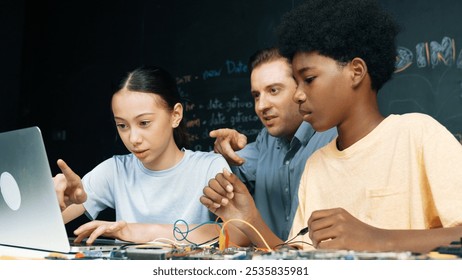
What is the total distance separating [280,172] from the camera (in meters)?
1.99

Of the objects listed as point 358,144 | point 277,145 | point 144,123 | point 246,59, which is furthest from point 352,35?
point 246,59

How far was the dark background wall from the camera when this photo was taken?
7.44 ft

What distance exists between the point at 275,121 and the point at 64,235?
98 centimetres

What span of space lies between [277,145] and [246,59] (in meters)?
0.79

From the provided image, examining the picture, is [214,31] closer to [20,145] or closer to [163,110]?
[163,110]

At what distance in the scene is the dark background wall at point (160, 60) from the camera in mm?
2267

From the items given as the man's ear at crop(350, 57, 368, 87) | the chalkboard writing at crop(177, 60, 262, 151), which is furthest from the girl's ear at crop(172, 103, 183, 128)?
the man's ear at crop(350, 57, 368, 87)

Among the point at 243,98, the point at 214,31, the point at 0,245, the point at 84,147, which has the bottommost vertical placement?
the point at 0,245

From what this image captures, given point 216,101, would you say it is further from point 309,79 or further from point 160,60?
point 309,79

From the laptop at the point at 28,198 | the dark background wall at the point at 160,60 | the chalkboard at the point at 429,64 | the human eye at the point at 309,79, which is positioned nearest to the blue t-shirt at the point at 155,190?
the dark background wall at the point at 160,60

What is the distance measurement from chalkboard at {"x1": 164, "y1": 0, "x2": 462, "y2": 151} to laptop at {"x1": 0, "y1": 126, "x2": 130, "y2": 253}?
1442 millimetres

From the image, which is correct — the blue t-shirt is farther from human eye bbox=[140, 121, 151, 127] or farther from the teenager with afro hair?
the teenager with afro hair
